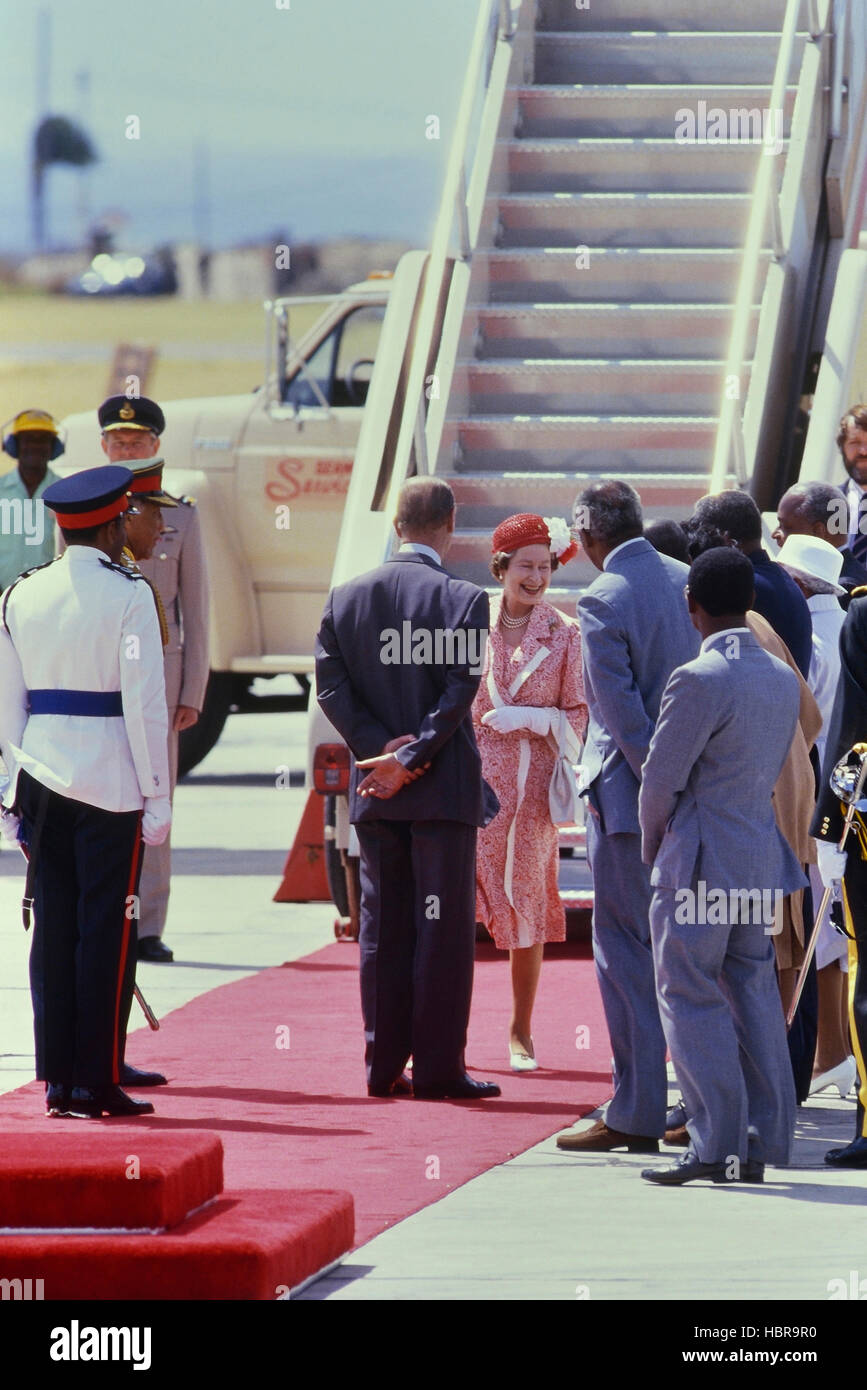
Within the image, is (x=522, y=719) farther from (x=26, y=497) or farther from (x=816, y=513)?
(x=26, y=497)

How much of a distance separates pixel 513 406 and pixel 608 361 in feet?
1.60

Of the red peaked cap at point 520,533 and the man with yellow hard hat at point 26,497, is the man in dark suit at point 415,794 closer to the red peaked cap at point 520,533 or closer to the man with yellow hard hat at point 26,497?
the red peaked cap at point 520,533

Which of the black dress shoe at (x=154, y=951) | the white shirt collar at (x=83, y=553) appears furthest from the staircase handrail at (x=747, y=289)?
the white shirt collar at (x=83, y=553)

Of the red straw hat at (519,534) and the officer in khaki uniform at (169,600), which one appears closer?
the red straw hat at (519,534)

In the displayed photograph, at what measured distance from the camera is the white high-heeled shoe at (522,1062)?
7.99 meters

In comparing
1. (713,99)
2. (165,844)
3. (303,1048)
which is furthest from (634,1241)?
(713,99)

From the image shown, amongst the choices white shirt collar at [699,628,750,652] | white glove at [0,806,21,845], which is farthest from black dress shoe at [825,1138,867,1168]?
white glove at [0,806,21,845]

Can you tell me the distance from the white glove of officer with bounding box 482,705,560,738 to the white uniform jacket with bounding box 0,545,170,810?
1.29 meters

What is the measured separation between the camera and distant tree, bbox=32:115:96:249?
5372 centimetres

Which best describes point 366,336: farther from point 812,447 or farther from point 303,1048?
point 303,1048

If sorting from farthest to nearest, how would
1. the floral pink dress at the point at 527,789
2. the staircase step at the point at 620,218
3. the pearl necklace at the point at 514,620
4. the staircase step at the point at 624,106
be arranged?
the staircase step at the point at 624,106 < the staircase step at the point at 620,218 < the pearl necklace at the point at 514,620 < the floral pink dress at the point at 527,789

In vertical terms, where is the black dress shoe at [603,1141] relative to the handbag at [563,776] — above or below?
below

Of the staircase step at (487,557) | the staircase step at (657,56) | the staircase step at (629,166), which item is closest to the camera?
the staircase step at (487,557)

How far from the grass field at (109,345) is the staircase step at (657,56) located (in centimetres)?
2652
